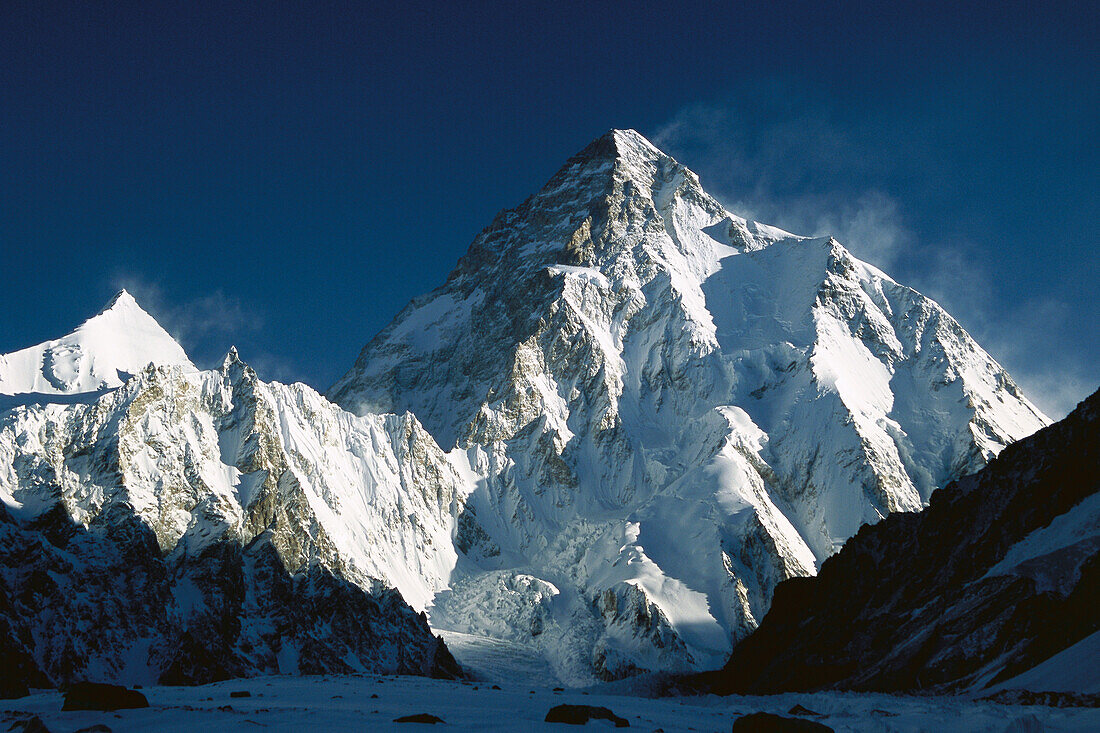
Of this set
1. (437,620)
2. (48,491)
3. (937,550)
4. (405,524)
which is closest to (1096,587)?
(937,550)

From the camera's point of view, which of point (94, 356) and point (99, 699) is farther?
point (94, 356)

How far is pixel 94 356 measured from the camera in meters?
176

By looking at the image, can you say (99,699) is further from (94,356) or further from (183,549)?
(94,356)

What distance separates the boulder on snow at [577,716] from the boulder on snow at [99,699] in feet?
53.7

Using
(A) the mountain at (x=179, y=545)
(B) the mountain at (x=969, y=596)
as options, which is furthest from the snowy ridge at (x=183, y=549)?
(B) the mountain at (x=969, y=596)

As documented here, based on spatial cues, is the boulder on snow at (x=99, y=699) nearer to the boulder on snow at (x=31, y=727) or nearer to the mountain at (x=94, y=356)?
the boulder on snow at (x=31, y=727)

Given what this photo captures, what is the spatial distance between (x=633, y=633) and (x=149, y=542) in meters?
81.6

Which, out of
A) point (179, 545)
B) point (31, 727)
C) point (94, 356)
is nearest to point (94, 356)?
point (94, 356)

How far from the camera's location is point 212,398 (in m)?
162

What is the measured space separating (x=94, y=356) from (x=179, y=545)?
62045mm

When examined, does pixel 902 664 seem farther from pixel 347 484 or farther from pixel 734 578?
pixel 347 484

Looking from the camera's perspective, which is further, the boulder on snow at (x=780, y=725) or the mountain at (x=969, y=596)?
the mountain at (x=969, y=596)

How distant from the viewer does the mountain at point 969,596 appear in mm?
52656

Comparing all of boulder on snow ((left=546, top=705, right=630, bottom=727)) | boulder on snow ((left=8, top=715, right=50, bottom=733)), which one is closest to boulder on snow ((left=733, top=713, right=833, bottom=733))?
boulder on snow ((left=546, top=705, right=630, bottom=727))
